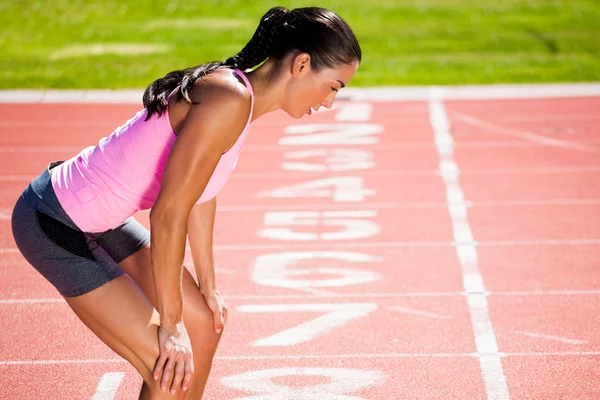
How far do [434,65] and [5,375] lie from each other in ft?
39.7

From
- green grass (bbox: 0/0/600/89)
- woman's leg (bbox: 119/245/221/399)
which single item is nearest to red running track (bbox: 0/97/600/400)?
woman's leg (bbox: 119/245/221/399)

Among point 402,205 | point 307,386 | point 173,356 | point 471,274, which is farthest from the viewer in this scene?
point 402,205

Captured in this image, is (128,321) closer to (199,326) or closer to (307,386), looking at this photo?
(199,326)

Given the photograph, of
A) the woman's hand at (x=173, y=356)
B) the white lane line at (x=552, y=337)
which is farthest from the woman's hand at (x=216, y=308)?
the white lane line at (x=552, y=337)

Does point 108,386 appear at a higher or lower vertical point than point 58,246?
lower

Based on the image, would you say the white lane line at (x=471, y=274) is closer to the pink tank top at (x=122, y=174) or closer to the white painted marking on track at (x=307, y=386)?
the white painted marking on track at (x=307, y=386)

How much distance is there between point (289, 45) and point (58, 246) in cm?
92

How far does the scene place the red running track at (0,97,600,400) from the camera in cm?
490

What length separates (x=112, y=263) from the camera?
324cm

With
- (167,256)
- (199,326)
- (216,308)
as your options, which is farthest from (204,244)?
(167,256)

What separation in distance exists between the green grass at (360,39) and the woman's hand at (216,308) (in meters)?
11.3

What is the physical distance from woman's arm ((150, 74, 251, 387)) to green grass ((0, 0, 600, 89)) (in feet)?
39.0

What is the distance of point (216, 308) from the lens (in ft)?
11.6

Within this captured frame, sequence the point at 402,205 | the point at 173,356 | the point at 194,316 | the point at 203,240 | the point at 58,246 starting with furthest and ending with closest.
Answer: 1. the point at 402,205
2. the point at 203,240
3. the point at 194,316
4. the point at 58,246
5. the point at 173,356
